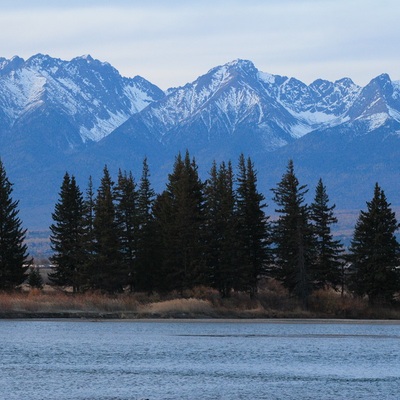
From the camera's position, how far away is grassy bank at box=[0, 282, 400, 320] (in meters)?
104

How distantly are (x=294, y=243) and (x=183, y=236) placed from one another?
10977 mm

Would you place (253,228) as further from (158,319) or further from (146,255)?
(158,319)

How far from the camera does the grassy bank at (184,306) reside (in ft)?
340

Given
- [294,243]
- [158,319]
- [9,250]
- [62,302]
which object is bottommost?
[158,319]

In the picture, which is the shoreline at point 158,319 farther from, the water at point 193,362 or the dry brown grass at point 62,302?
the water at point 193,362

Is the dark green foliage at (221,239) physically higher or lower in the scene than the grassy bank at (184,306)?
A: higher

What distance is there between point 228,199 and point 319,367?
2065 inches

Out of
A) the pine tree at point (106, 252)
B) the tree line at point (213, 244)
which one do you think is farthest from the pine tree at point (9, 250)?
the pine tree at point (106, 252)

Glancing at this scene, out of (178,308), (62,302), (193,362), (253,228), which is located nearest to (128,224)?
(253,228)

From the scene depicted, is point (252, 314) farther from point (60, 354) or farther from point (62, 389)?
point (62, 389)

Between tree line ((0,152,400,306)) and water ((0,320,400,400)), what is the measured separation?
16.7 m

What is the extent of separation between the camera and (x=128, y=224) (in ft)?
398

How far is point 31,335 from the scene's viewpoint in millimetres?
83312

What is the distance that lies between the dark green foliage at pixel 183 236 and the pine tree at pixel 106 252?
4.58 m
